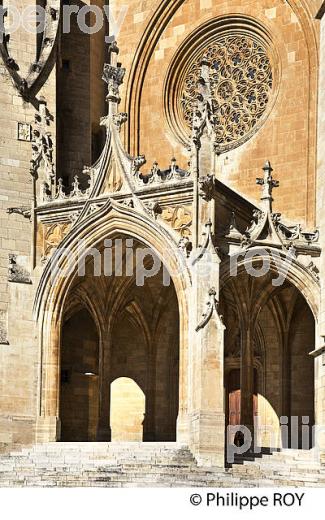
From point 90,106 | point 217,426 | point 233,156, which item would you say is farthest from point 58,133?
point 217,426

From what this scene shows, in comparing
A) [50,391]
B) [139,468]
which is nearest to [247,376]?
[50,391]

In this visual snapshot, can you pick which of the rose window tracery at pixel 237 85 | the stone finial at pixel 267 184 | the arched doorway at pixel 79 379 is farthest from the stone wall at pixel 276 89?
the arched doorway at pixel 79 379

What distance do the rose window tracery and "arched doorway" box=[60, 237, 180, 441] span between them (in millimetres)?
3933

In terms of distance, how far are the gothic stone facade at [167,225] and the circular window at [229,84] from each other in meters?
0.04

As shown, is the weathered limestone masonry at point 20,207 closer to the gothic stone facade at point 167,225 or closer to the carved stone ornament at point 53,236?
the gothic stone facade at point 167,225

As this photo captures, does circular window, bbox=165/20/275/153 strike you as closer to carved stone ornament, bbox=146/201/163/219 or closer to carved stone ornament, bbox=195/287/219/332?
carved stone ornament, bbox=146/201/163/219

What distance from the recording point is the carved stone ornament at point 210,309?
30516 mm

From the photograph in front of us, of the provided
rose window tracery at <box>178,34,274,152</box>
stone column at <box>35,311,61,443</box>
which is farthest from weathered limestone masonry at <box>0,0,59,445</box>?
rose window tracery at <box>178,34,274,152</box>

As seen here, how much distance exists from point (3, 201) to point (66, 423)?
5698mm

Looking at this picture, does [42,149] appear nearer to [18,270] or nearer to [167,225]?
[18,270]

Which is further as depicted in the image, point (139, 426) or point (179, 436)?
point (139, 426)

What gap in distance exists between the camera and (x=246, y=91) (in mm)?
36812

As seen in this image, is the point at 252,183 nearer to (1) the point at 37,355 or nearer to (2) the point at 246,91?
(2) the point at 246,91
